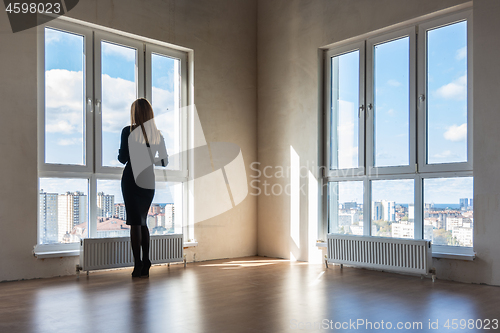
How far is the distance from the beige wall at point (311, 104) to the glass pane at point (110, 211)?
195 centimetres

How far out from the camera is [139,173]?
4.06m

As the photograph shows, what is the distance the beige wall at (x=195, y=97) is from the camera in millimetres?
3930

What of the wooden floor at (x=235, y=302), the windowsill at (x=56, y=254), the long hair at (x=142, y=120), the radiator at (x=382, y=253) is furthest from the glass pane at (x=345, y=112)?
the windowsill at (x=56, y=254)

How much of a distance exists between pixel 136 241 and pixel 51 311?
1312 millimetres

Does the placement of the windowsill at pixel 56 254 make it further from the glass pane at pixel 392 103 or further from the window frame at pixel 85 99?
the glass pane at pixel 392 103

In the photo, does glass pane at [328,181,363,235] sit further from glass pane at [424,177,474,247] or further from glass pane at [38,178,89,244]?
glass pane at [38,178,89,244]

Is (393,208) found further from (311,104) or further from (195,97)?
(195,97)

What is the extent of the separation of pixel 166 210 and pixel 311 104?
216cm

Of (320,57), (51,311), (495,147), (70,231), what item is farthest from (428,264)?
(70,231)

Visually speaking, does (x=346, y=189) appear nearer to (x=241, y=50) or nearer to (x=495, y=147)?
(x=495, y=147)

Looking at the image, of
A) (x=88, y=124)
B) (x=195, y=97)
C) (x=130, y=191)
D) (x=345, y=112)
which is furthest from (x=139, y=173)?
(x=345, y=112)

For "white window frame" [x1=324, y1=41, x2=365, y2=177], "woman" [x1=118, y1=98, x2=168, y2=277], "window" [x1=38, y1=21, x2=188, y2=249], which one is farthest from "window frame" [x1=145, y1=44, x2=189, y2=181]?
"white window frame" [x1=324, y1=41, x2=365, y2=177]

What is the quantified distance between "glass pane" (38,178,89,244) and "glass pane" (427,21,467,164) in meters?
3.55

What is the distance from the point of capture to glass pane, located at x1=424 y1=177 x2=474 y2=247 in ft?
13.2
